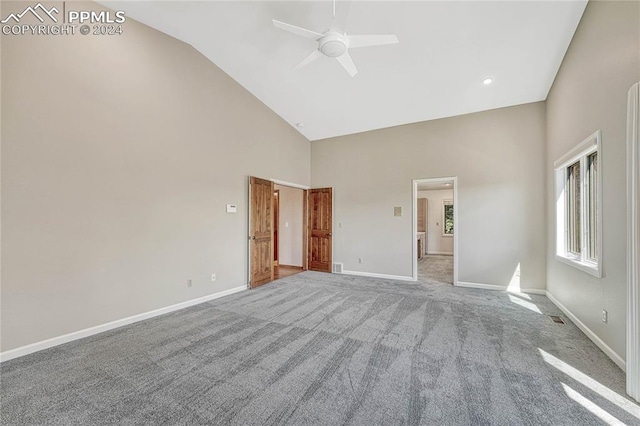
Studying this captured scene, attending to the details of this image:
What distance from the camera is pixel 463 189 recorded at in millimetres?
5008

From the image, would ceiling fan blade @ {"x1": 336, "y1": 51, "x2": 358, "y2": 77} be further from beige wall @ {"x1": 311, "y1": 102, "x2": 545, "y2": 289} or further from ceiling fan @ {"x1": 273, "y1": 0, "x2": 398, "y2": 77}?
beige wall @ {"x1": 311, "y1": 102, "x2": 545, "y2": 289}

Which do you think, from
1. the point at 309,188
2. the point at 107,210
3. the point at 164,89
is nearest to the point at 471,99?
the point at 309,188

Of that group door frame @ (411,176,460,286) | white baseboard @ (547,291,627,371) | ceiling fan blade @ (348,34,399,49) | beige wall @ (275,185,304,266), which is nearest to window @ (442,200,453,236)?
door frame @ (411,176,460,286)

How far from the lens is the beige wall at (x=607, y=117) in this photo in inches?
87.8

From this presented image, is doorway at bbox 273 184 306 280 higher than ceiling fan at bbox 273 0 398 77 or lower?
lower

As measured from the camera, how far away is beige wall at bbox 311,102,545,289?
452cm

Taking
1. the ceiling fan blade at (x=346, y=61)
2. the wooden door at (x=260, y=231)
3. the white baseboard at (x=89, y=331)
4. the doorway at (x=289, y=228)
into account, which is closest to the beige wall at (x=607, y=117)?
the ceiling fan blade at (x=346, y=61)

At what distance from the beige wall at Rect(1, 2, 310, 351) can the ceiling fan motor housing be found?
2436 millimetres

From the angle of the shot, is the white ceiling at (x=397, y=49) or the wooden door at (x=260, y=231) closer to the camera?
the white ceiling at (x=397, y=49)

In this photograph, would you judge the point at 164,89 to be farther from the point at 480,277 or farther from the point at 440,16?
the point at 480,277

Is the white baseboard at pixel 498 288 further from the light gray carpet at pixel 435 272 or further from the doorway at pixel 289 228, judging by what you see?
the doorway at pixel 289 228

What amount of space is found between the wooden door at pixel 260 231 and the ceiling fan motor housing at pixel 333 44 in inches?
111

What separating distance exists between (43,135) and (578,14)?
20.5ft

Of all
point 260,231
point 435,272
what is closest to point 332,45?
point 260,231
